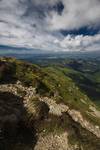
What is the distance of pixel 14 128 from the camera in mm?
48625

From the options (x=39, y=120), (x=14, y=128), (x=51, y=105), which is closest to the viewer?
(x=14, y=128)

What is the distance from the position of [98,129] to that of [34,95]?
21.0m

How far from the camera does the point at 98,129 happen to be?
6150cm

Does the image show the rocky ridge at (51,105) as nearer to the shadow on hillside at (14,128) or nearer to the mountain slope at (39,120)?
the mountain slope at (39,120)

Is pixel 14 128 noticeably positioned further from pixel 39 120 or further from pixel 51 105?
pixel 51 105

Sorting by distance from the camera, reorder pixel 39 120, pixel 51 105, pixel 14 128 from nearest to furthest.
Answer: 1. pixel 14 128
2. pixel 39 120
3. pixel 51 105

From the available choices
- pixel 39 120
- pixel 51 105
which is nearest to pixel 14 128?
pixel 39 120

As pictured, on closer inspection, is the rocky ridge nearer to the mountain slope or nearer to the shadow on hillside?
the mountain slope

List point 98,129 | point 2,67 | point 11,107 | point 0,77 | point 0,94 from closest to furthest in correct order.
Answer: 1. point 11,107
2. point 0,94
3. point 98,129
4. point 0,77
5. point 2,67

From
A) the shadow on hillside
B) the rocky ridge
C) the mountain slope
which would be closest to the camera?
the shadow on hillside

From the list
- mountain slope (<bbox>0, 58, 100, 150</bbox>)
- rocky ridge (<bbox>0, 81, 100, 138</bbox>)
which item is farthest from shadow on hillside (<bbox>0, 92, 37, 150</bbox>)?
rocky ridge (<bbox>0, 81, 100, 138</bbox>)

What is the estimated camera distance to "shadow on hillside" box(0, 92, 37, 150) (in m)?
45.6

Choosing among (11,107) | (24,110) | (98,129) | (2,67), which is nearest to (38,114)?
(24,110)

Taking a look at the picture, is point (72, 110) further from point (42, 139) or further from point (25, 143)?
point (25, 143)
